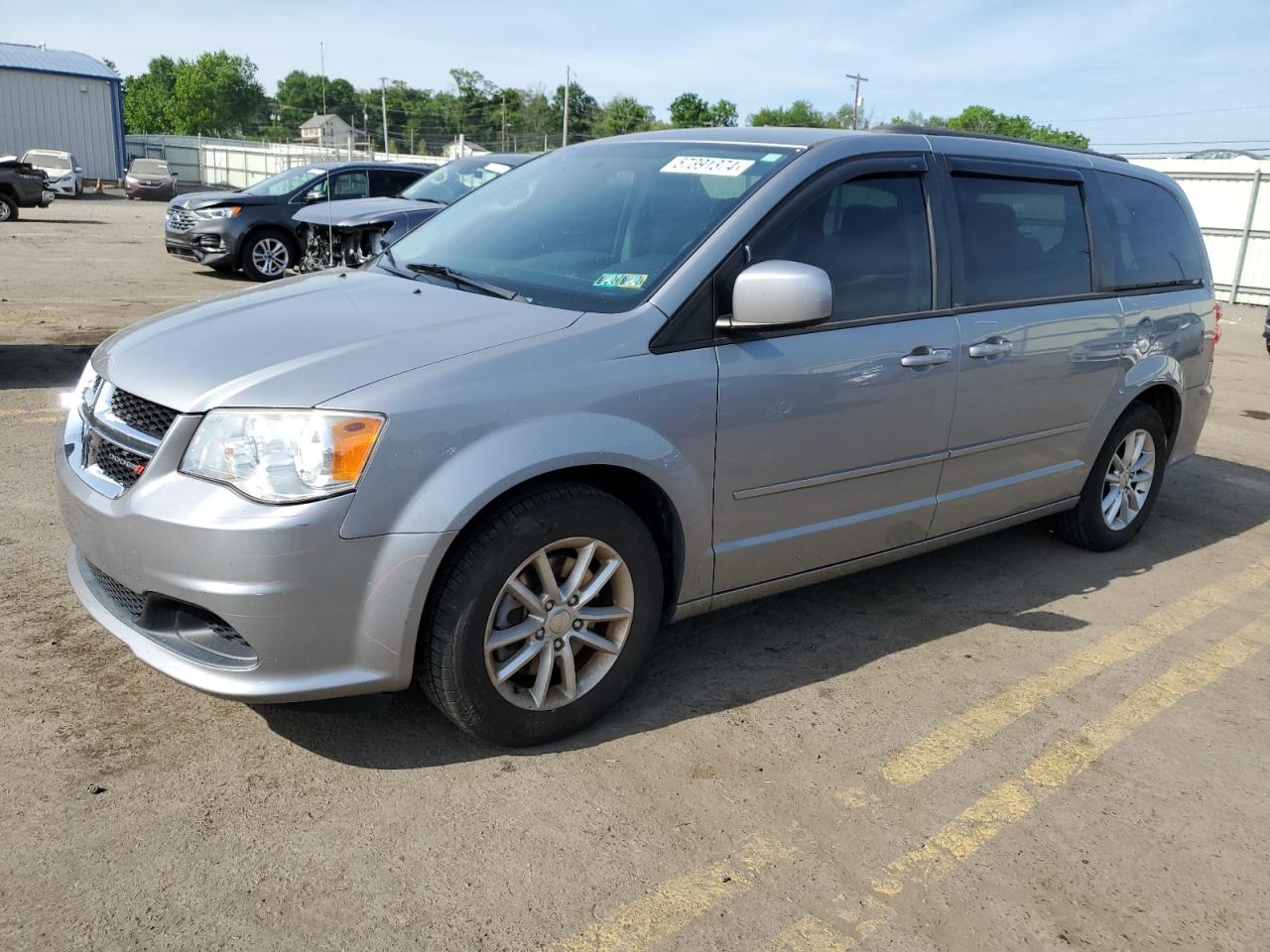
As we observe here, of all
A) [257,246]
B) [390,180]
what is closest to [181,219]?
[257,246]

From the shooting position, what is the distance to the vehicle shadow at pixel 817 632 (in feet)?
10.5

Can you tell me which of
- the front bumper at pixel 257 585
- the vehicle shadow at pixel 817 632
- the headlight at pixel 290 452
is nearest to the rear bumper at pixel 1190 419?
the vehicle shadow at pixel 817 632

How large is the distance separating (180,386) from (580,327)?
43.2 inches

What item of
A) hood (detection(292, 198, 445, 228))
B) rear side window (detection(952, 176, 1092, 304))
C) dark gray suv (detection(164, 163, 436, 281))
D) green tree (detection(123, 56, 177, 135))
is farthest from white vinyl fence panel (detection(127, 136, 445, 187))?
green tree (detection(123, 56, 177, 135))

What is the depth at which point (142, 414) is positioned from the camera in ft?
9.57

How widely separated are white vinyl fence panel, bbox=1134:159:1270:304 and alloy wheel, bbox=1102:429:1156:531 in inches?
618

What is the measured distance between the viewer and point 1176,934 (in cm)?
254

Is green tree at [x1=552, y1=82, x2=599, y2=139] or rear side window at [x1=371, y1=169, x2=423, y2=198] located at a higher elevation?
green tree at [x1=552, y1=82, x2=599, y2=139]

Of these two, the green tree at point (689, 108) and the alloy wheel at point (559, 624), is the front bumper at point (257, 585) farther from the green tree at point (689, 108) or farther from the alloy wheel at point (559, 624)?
the green tree at point (689, 108)

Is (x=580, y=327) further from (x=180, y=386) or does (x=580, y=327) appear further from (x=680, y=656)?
(x=680, y=656)

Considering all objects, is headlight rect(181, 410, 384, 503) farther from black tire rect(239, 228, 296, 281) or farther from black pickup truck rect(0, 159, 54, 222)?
black pickup truck rect(0, 159, 54, 222)

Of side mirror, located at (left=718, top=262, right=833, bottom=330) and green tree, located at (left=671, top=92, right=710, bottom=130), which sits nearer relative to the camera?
side mirror, located at (left=718, top=262, right=833, bottom=330)

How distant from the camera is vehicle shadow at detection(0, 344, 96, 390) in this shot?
24.5ft

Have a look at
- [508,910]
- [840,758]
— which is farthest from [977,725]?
[508,910]
